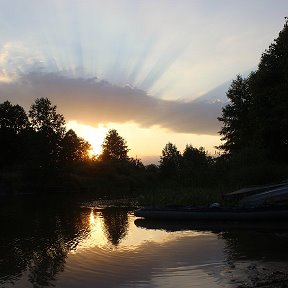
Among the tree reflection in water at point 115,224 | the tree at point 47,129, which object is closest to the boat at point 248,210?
the tree reflection in water at point 115,224

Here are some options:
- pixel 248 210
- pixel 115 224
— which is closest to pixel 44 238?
pixel 115 224

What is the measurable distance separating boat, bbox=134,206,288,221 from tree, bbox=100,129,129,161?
92.3 m

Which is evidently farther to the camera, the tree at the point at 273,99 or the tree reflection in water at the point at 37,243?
the tree at the point at 273,99

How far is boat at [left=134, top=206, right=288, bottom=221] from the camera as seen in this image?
25.5 metres

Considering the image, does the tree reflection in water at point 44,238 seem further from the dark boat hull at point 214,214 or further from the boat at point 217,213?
the boat at point 217,213

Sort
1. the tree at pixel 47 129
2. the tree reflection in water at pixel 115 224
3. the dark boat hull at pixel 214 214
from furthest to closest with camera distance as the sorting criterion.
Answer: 1. the tree at pixel 47 129
2. the dark boat hull at pixel 214 214
3. the tree reflection in water at pixel 115 224

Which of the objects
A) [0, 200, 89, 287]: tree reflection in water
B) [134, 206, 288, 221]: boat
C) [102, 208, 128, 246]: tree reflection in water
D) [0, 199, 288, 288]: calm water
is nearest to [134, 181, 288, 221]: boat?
[134, 206, 288, 221]: boat

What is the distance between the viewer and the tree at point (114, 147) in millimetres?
121938

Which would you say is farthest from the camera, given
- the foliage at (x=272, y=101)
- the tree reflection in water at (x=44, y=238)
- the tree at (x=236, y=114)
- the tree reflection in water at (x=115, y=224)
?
the tree at (x=236, y=114)

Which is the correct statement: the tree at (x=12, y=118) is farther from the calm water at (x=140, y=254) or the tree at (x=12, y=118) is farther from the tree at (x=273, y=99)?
the calm water at (x=140, y=254)

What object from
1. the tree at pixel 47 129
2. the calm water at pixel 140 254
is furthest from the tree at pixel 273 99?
the tree at pixel 47 129

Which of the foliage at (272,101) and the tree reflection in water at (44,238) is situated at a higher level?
the foliage at (272,101)

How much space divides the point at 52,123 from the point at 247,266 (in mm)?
77477

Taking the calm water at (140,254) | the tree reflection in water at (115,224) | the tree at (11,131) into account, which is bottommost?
the calm water at (140,254)
